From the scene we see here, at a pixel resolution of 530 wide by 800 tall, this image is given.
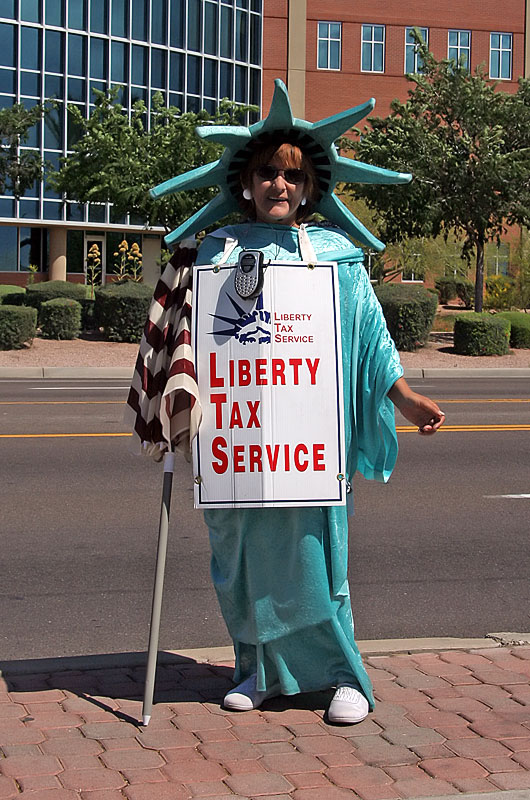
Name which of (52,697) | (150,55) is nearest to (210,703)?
(52,697)

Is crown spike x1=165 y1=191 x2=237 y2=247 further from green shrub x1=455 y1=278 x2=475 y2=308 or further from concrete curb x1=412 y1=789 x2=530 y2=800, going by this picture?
green shrub x1=455 y1=278 x2=475 y2=308

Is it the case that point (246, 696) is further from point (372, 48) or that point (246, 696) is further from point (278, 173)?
point (372, 48)

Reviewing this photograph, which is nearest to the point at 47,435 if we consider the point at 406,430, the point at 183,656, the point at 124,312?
the point at 406,430

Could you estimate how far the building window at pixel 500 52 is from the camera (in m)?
51.8

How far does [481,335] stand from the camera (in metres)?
25.0

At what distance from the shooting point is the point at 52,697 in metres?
4.00

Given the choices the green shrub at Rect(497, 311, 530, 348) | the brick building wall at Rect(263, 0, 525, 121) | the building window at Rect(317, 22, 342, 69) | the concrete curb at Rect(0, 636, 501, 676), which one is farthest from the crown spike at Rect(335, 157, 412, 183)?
the building window at Rect(317, 22, 342, 69)

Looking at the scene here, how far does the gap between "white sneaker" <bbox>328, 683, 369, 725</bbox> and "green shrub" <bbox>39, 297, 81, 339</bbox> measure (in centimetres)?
2073

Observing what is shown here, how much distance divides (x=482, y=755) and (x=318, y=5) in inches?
1998

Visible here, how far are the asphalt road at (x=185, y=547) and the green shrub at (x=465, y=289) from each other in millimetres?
33013

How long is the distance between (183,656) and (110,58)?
45625 mm

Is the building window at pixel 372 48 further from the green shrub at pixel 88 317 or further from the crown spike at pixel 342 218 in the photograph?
the crown spike at pixel 342 218

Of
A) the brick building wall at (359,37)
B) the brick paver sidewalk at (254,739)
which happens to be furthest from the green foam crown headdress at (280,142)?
the brick building wall at (359,37)

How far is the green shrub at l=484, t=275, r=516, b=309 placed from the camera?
3666cm
